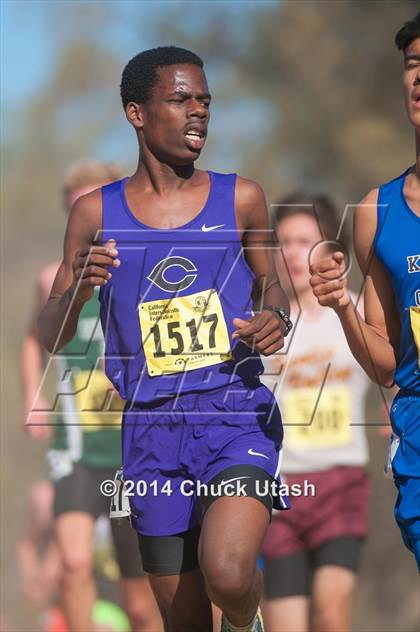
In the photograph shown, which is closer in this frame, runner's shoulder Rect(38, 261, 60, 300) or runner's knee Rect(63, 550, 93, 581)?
runner's knee Rect(63, 550, 93, 581)

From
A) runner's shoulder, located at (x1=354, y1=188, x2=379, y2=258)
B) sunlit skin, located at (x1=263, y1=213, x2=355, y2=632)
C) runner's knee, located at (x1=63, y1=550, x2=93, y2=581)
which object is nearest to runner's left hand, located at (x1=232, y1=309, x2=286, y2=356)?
runner's shoulder, located at (x1=354, y1=188, x2=379, y2=258)

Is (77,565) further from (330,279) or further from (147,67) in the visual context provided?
(330,279)

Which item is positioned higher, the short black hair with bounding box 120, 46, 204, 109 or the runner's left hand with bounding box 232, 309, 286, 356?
the short black hair with bounding box 120, 46, 204, 109

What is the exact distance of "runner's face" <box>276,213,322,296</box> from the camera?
5.70 m

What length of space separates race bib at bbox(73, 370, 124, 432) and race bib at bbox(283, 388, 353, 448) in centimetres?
80

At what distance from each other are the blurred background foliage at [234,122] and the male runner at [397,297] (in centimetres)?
338

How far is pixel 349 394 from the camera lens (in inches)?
221

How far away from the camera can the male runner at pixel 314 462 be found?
5383 millimetres

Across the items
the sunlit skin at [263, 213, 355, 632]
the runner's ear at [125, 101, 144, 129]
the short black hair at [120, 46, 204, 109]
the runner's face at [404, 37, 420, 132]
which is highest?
the short black hair at [120, 46, 204, 109]

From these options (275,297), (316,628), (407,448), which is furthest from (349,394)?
(407,448)

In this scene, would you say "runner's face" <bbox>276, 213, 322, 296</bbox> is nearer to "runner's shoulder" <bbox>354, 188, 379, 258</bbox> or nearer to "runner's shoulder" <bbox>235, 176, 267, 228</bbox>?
"runner's shoulder" <bbox>235, 176, 267, 228</bbox>

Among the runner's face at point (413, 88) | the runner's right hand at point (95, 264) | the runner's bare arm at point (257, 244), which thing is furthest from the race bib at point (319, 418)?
the runner's face at point (413, 88)

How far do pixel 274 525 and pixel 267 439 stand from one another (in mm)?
1786

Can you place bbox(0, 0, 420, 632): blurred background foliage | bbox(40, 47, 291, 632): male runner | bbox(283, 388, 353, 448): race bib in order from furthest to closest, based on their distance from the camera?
bbox(0, 0, 420, 632): blurred background foliage < bbox(283, 388, 353, 448): race bib < bbox(40, 47, 291, 632): male runner
